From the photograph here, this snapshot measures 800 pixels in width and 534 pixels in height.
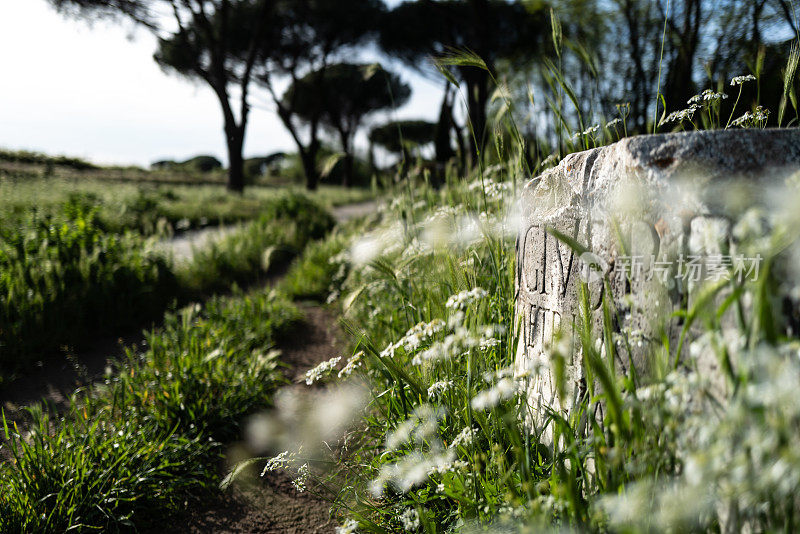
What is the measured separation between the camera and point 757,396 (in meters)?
0.64

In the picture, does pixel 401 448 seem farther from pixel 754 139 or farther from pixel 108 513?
pixel 754 139

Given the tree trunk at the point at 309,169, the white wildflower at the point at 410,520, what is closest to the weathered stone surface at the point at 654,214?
the white wildflower at the point at 410,520

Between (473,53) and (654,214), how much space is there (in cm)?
99

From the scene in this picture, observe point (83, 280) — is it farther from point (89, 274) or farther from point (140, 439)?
point (140, 439)

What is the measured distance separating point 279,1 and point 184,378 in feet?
55.4

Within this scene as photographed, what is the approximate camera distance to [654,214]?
122cm

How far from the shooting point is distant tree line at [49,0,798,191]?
2715mm

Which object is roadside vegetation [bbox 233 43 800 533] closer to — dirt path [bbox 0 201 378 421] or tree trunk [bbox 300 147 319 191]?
dirt path [bbox 0 201 378 421]

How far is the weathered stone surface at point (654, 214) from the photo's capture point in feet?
3.54

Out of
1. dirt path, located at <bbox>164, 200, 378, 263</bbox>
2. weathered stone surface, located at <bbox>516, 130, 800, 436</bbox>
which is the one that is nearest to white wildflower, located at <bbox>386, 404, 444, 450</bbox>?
weathered stone surface, located at <bbox>516, 130, 800, 436</bbox>

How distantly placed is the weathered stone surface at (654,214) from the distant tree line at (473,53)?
404 millimetres

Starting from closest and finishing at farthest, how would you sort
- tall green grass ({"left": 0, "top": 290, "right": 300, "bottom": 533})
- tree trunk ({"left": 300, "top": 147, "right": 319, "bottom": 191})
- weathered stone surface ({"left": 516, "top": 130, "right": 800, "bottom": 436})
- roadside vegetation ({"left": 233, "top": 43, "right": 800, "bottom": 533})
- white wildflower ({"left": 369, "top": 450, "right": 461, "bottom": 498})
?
roadside vegetation ({"left": 233, "top": 43, "right": 800, "bottom": 533}), weathered stone surface ({"left": 516, "top": 130, "right": 800, "bottom": 436}), white wildflower ({"left": 369, "top": 450, "right": 461, "bottom": 498}), tall green grass ({"left": 0, "top": 290, "right": 300, "bottom": 533}), tree trunk ({"left": 300, "top": 147, "right": 319, "bottom": 191})

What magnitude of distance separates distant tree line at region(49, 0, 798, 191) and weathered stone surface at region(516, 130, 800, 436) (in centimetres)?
40

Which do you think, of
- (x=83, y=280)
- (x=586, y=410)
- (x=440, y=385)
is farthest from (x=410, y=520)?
(x=83, y=280)
